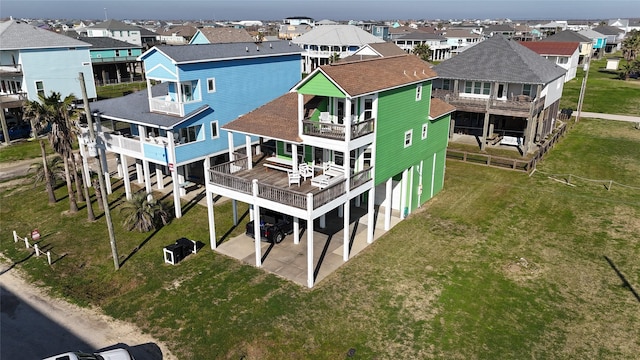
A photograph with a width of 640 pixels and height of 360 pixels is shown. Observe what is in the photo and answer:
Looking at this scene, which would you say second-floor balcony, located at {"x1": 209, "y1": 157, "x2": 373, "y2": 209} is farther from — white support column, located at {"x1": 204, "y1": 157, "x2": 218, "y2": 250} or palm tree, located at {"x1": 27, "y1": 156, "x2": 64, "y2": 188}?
palm tree, located at {"x1": 27, "y1": 156, "x2": 64, "y2": 188}

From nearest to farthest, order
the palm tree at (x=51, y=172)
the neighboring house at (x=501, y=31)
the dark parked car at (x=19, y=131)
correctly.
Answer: the palm tree at (x=51, y=172)
the dark parked car at (x=19, y=131)
the neighboring house at (x=501, y=31)

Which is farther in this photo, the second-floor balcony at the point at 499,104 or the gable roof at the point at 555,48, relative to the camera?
the gable roof at the point at 555,48

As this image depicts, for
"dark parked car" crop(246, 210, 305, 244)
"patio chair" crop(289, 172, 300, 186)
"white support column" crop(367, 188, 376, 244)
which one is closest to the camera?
"patio chair" crop(289, 172, 300, 186)

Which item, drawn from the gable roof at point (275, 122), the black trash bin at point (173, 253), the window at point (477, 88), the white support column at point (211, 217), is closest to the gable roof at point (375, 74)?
the gable roof at point (275, 122)

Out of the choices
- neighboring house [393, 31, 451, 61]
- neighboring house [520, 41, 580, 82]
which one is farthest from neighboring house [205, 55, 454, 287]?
neighboring house [393, 31, 451, 61]

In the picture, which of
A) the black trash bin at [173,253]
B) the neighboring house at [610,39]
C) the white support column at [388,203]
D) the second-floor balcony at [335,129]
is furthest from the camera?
the neighboring house at [610,39]

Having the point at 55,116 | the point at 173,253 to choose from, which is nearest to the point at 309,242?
the point at 173,253

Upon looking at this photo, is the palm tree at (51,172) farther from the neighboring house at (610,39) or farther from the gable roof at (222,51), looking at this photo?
the neighboring house at (610,39)

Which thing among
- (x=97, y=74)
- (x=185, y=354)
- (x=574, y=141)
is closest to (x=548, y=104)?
(x=574, y=141)
